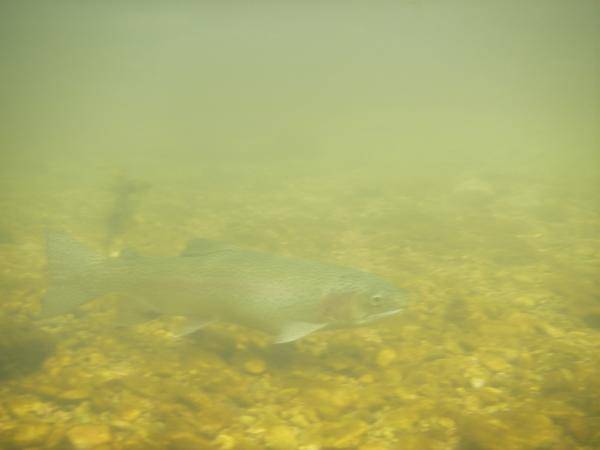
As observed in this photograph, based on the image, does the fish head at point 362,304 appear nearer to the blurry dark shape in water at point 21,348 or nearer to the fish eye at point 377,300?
the fish eye at point 377,300

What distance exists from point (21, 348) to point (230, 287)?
8.23ft

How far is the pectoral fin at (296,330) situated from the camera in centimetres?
415

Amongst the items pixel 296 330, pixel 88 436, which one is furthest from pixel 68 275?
pixel 296 330

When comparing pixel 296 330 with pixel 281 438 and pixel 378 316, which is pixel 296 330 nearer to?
pixel 378 316

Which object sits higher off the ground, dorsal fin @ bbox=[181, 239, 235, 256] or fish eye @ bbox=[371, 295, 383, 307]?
dorsal fin @ bbox=[181, 239, 235, 256]

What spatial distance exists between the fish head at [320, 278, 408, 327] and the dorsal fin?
157 centimetres

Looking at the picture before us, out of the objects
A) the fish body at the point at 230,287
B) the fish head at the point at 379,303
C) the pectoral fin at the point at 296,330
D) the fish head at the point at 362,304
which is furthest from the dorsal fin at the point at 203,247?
the fish head at the point at 379,303

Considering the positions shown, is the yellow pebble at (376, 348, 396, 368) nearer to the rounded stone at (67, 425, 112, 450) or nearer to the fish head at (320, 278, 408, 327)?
the fish head at (320, 278, 408, 327)

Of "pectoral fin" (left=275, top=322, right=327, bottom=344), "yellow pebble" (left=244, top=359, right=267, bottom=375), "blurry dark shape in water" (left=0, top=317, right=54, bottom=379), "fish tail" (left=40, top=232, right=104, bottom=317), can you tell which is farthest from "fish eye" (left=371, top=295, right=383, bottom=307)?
"blurry dark shape in water" (left=0, top=317, right=54, bottom=379)

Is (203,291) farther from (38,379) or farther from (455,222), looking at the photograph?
(455,222)

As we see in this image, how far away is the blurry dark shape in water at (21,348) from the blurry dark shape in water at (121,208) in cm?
331

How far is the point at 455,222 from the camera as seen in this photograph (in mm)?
9883

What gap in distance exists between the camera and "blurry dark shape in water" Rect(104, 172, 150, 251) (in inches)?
355

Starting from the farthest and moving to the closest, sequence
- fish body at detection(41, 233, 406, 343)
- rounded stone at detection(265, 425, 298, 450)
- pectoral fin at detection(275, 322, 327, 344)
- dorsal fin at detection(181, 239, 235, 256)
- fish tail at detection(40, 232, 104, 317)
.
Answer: dorsal fin at detection(181, 239, 235, 256) < fish tail at detection(40, 232, 104, 317) < fish body at detection(41, 233, 406, 343) < pectoral fin at detection(275, 322, 327, 344) < rounded stone at detection(265, 425, 298, 450)
